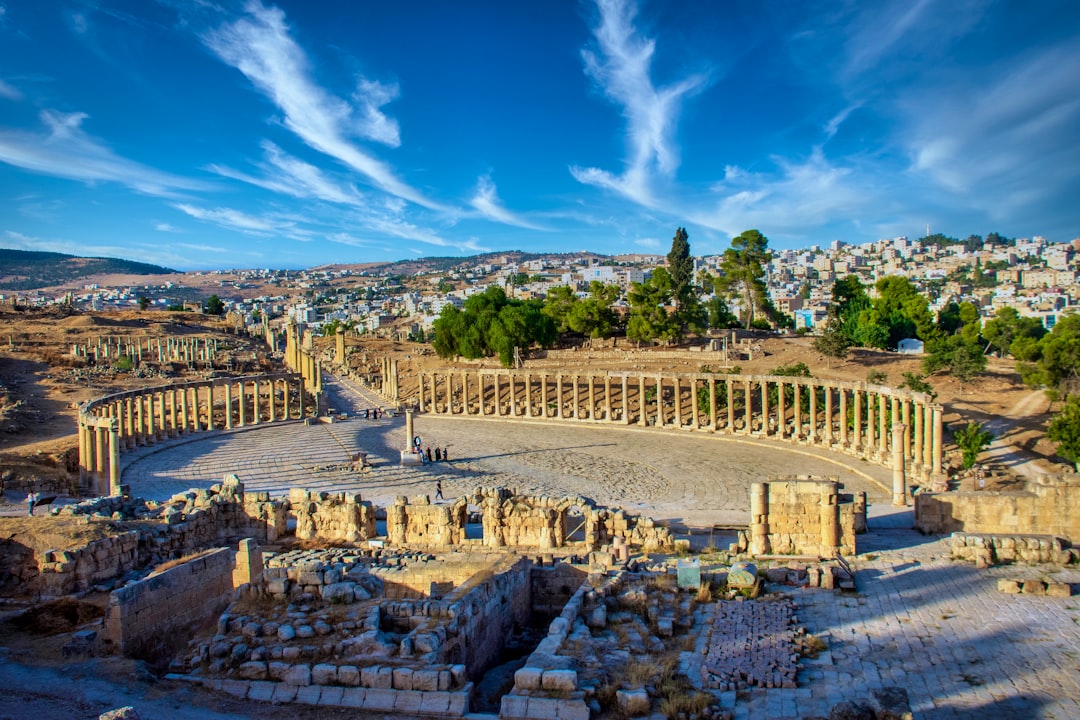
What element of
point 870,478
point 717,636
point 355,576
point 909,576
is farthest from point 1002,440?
point 355,576

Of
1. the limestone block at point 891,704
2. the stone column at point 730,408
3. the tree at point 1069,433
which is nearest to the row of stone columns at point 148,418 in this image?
the limestone block at point 891,704

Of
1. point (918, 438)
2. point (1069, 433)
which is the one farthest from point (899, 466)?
point (1069, 433)

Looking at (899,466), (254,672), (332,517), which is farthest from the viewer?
(899,466)

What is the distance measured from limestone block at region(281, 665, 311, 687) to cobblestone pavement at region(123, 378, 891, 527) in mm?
13755

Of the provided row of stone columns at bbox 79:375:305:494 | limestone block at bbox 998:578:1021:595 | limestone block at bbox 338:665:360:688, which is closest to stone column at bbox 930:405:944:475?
Answer: limestone block at bbox 998:578:1021:595

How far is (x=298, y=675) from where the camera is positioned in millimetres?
9875

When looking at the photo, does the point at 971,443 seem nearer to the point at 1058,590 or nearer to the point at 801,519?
the point at 801,519

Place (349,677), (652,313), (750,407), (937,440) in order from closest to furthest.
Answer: (349,677)
(937,440)
(750,407)
(652,313)

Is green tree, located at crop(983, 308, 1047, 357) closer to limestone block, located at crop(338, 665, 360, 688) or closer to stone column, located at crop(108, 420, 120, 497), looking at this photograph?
stone column, located at crop(108, 420, 120, 497)

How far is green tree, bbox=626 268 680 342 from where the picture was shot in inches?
2399

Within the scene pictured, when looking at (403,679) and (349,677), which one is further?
(349,677)

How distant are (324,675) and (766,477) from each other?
2300 cm

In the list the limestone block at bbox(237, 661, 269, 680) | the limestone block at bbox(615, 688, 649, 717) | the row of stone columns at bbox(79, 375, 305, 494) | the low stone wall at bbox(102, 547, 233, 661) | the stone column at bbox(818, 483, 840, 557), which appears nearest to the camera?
the limestone block at bbox(615, 688, 649, 717)

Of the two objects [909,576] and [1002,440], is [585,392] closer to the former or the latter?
[1002,440]
